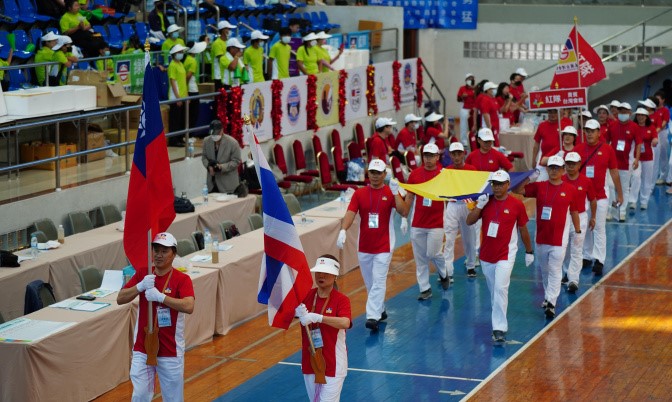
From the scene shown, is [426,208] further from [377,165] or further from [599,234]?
[599,234]

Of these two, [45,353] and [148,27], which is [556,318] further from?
[148,27]

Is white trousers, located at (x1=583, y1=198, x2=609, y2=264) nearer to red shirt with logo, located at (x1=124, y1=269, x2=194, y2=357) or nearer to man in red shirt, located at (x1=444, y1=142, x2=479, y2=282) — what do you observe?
man in red shirt, located at (x1=444, y1=142, x2=479, y2=282)

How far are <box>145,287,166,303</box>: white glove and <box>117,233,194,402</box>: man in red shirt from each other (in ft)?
0.32

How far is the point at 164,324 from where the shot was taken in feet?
34.0

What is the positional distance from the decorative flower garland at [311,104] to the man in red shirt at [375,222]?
10.9 m

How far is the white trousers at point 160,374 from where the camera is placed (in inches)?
405

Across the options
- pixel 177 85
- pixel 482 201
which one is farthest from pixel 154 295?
pixel 177 85

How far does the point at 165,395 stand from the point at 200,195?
10.9 m

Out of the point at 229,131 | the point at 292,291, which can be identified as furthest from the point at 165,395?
the point at 229,131

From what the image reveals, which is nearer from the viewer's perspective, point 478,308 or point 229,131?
point 478,308

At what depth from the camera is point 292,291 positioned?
Result: 10.3 metres

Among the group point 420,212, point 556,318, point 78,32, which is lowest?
point 556,318

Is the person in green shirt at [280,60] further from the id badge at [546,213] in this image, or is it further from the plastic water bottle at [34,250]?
the plastic water bottle at [34,250]

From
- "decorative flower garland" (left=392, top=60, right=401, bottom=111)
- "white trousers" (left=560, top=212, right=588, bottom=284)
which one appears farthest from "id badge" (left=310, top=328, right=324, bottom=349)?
"decorative flower garland" (left=392, top=60, right=401, bottom=111)
